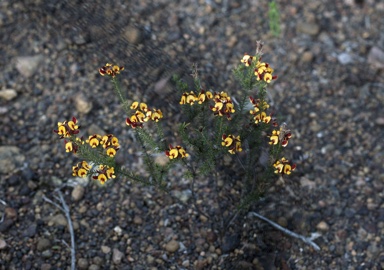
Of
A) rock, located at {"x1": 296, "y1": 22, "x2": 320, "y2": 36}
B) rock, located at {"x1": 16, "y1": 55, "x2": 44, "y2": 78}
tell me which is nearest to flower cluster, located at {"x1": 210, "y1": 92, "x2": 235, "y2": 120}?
rock, located at {"x1": 16, "y1": 55, "x2": 44, "y2": 78}

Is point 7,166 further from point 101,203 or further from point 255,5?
point 255,5

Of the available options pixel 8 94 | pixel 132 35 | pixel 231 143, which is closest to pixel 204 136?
pixel 231 143

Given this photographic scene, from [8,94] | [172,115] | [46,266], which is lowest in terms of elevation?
[46,266]

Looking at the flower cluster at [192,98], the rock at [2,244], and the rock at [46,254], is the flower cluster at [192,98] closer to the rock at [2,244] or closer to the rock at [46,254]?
the rock at [46,254]

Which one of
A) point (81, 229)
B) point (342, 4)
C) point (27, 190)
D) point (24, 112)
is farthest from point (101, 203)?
point (342, 4)

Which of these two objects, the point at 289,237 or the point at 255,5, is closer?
the point at 289,237

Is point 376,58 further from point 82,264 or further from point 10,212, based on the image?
point 10,212

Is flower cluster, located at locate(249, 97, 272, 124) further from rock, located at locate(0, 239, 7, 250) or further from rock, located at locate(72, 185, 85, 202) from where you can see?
rock, located at locate(0, 239, 7, 250)
